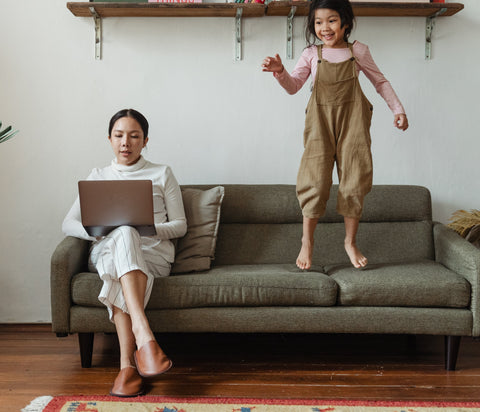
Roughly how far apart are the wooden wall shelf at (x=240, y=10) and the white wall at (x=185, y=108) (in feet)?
0.15

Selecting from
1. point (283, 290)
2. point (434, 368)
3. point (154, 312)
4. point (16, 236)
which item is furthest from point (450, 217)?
point (16, 236)

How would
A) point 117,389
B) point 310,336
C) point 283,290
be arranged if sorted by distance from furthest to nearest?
1. point 310,336
2. point 283,290
3. point 117,389

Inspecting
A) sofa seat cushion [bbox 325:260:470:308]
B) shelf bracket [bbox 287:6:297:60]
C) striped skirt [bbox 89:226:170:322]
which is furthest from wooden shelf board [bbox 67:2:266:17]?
sofa seat cushion [bbox 325:260:470:308]

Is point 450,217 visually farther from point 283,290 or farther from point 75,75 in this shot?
point 75,75

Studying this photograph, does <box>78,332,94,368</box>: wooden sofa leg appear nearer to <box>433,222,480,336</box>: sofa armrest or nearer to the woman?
the woman

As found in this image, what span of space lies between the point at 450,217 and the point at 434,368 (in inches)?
41.2

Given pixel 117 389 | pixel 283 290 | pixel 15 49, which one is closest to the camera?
pixel 117 389

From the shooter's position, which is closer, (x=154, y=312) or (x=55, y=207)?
(x=154, y=312)

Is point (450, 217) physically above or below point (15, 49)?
below

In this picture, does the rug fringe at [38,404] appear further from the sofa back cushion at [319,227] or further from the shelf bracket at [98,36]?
the shelf bracket at [98,36]

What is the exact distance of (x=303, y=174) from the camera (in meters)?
2.36

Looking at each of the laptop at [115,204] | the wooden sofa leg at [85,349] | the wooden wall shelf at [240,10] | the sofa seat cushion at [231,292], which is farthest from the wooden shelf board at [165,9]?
the wooden sofa leg at [85,349]

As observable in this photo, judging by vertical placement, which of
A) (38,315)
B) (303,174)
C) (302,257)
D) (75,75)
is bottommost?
(38,315)

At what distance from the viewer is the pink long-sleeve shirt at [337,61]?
229 cm
